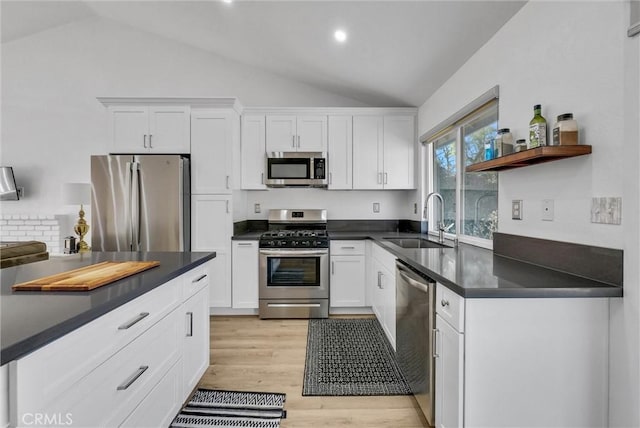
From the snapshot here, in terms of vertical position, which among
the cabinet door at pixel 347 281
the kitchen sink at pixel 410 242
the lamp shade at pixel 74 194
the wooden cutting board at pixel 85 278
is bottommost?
the cabinet door at pixel 347 281

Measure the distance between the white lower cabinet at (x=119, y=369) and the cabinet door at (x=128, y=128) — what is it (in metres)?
2.14

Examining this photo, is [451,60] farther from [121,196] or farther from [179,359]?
[121,196]

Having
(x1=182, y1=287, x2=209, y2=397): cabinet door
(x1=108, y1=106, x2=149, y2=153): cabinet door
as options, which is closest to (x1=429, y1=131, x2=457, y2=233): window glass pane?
(x1=182, y1=287, x2=209, y2=397): cabinet door

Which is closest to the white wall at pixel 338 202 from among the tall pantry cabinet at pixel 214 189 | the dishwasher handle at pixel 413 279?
the tall pantry cabinet at pixel 214 189

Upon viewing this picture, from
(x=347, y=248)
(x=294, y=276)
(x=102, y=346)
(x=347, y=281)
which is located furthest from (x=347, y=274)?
(x=102, y=346)

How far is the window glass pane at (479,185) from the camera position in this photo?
7.26ft

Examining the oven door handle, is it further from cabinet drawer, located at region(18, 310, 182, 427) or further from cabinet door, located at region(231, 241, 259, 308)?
cabinet drawer, located at region(18, 310, 182, 427)

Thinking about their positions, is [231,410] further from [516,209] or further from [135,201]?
[135,201]

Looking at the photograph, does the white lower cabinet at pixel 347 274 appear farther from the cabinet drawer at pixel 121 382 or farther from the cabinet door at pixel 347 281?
the cabinet drawer at pixel 121 382

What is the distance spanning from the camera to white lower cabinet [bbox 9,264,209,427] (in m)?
0.76

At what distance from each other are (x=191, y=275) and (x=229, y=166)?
1731 millimetres

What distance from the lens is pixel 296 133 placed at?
3.52 m

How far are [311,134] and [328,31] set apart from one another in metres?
1.19

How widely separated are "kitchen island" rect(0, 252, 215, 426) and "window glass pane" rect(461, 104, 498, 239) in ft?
6.85
